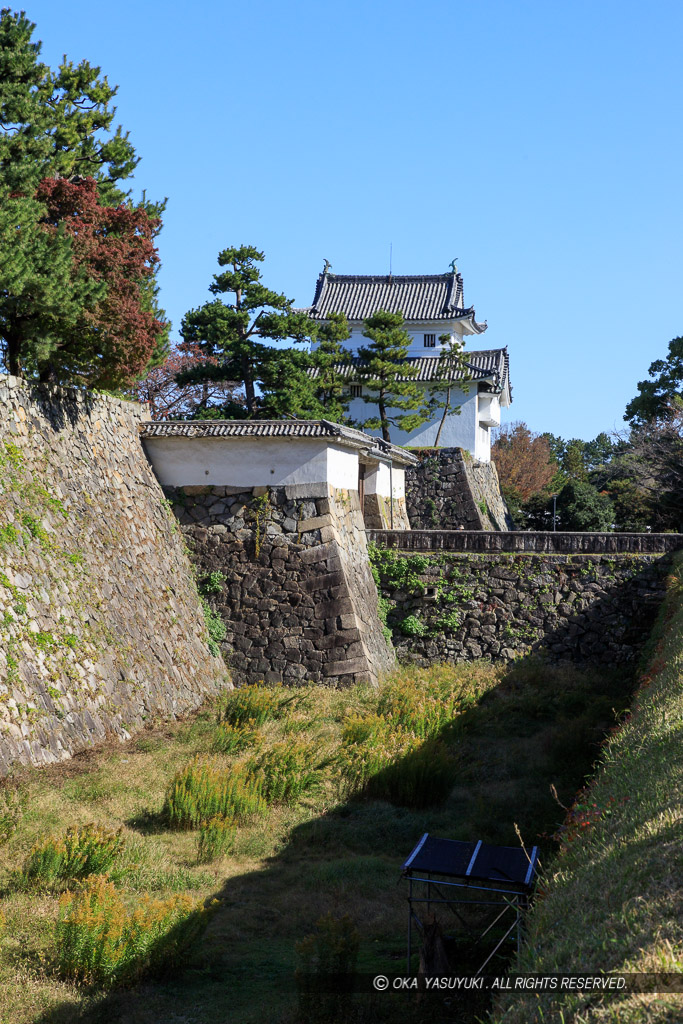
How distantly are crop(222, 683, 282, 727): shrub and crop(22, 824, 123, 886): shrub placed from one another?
16.5ft

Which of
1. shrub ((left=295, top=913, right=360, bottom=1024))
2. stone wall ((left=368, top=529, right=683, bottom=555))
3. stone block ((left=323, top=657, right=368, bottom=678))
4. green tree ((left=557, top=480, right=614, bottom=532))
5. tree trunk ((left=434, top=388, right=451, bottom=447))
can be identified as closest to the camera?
shrub ((left=295, top=913, right=360, bottom=1024))

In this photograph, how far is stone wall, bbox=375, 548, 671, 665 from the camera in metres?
18.0

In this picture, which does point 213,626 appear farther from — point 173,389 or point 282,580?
point 173,389

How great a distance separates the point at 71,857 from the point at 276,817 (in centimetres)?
305

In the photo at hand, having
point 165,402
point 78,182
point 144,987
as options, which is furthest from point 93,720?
point 165,402

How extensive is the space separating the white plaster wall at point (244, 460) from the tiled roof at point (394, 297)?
22.3 metres

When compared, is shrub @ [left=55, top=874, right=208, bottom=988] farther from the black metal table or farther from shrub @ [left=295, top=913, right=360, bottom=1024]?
the black metal table

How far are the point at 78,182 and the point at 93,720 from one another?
9.46m

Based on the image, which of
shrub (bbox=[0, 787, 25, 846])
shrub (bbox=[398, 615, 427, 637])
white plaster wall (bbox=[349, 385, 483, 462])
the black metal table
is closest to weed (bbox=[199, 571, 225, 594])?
shrub (bbox=[398, 615, 427, 637])

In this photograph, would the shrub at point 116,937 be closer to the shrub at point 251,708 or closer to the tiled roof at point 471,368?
the shrub at point 251,708

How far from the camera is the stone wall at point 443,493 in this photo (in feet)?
102

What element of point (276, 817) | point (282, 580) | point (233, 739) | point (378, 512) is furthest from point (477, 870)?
point (378, 512)

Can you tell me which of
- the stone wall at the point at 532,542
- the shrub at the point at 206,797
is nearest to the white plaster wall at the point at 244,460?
the stone wall at the point at 532,542

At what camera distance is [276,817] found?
9938 mm
